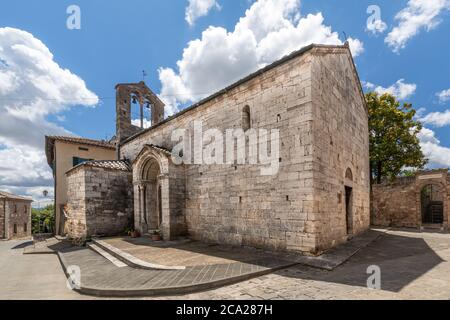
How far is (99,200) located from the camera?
10.9 m

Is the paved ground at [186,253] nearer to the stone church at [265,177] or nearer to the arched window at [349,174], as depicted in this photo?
the stone church at [265,177]

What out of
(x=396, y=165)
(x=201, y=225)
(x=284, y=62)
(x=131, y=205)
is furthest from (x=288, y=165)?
(x=396, y=165)

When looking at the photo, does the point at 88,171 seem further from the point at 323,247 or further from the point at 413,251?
the point at 413,251

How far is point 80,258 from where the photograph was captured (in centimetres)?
751

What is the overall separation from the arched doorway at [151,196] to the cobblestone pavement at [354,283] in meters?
7.56

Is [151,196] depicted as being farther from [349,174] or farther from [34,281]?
[349,174]

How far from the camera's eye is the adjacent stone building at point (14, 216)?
21.8 m

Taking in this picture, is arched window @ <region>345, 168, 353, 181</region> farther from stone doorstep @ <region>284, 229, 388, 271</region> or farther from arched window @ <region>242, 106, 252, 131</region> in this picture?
arched window @ <region>242, 106, 252, 131</region>

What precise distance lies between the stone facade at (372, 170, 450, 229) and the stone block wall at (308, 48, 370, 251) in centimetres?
489

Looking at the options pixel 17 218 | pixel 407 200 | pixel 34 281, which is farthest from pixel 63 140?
pixel 407 200

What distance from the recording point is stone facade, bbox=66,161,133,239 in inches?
413

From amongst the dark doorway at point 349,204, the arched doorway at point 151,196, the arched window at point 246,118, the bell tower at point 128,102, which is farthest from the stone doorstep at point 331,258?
the bell tower at point 128,102
